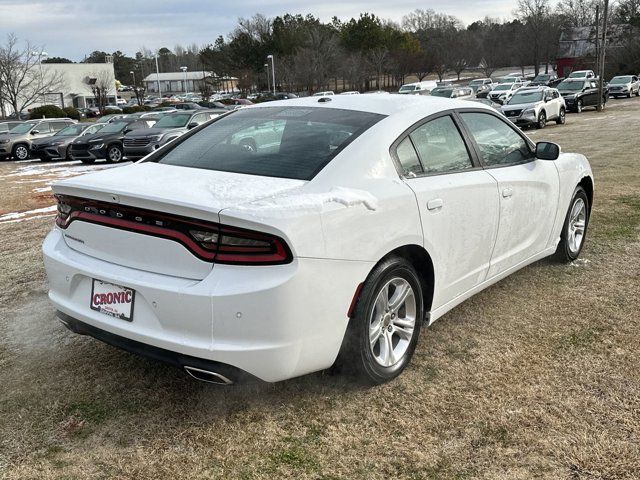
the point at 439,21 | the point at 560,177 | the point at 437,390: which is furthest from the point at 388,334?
the point at 439,21

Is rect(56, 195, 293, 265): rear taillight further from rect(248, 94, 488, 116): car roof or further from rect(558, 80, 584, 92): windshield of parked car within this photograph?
rect(558, 80, 584, 92): windshield of parked car

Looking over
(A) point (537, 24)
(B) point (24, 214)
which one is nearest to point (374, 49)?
(A) point (537, 24)

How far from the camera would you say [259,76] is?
78312mm

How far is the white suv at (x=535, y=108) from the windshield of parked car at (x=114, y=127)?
13.6 meters

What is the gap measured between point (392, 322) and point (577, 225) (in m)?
2.93

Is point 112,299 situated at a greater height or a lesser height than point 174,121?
greater

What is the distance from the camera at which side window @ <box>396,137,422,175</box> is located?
3486 mm

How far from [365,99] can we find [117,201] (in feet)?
5.93

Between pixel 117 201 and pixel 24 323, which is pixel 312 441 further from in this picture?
pixel 24 323

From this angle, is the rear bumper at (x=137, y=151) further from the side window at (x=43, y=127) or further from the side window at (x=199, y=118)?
the side window at (x=43, y=127)

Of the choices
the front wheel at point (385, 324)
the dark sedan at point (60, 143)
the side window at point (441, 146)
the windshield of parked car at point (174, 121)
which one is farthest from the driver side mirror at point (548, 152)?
the dark sedan at point (60, 143)

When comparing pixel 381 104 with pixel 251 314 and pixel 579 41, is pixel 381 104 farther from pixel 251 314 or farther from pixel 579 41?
pixel 579 41

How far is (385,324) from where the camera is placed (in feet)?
11.1

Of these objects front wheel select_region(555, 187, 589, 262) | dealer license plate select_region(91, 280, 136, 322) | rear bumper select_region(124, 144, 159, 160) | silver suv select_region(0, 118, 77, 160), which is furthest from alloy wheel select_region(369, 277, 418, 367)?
silver suv select_region(0, 118, 77, 160)
